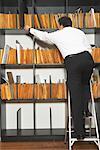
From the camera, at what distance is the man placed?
12.3 ft

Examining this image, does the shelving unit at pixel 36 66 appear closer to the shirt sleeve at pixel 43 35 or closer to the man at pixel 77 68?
the shirt sleeve at pixel 43 35

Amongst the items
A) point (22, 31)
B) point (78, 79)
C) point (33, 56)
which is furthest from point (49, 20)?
point (78, 79)

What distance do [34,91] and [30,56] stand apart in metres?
0.46

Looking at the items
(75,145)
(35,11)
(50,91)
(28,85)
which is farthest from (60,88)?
(35,11)

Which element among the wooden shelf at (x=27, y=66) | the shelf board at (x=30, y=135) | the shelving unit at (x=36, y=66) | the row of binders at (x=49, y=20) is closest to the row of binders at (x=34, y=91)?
the shelving unit at (x=36, y=66)

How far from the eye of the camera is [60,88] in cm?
442

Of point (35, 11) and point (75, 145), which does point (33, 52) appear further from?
point (75, 145)

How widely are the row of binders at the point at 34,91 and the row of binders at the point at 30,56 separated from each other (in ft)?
1.00

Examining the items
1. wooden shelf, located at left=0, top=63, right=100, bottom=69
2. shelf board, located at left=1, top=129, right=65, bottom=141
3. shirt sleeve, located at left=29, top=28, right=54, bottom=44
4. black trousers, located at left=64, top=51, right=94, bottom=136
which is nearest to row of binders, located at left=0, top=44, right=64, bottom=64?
wooden shelf, located at left=0, top=63, right=100, bottom=69

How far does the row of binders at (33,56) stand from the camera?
174 inches

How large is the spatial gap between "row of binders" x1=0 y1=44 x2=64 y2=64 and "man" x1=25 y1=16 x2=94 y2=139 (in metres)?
0.53

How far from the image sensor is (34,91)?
442cm

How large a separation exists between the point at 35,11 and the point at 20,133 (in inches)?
68.2

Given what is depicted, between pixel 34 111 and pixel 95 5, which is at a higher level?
pixel 95 5
